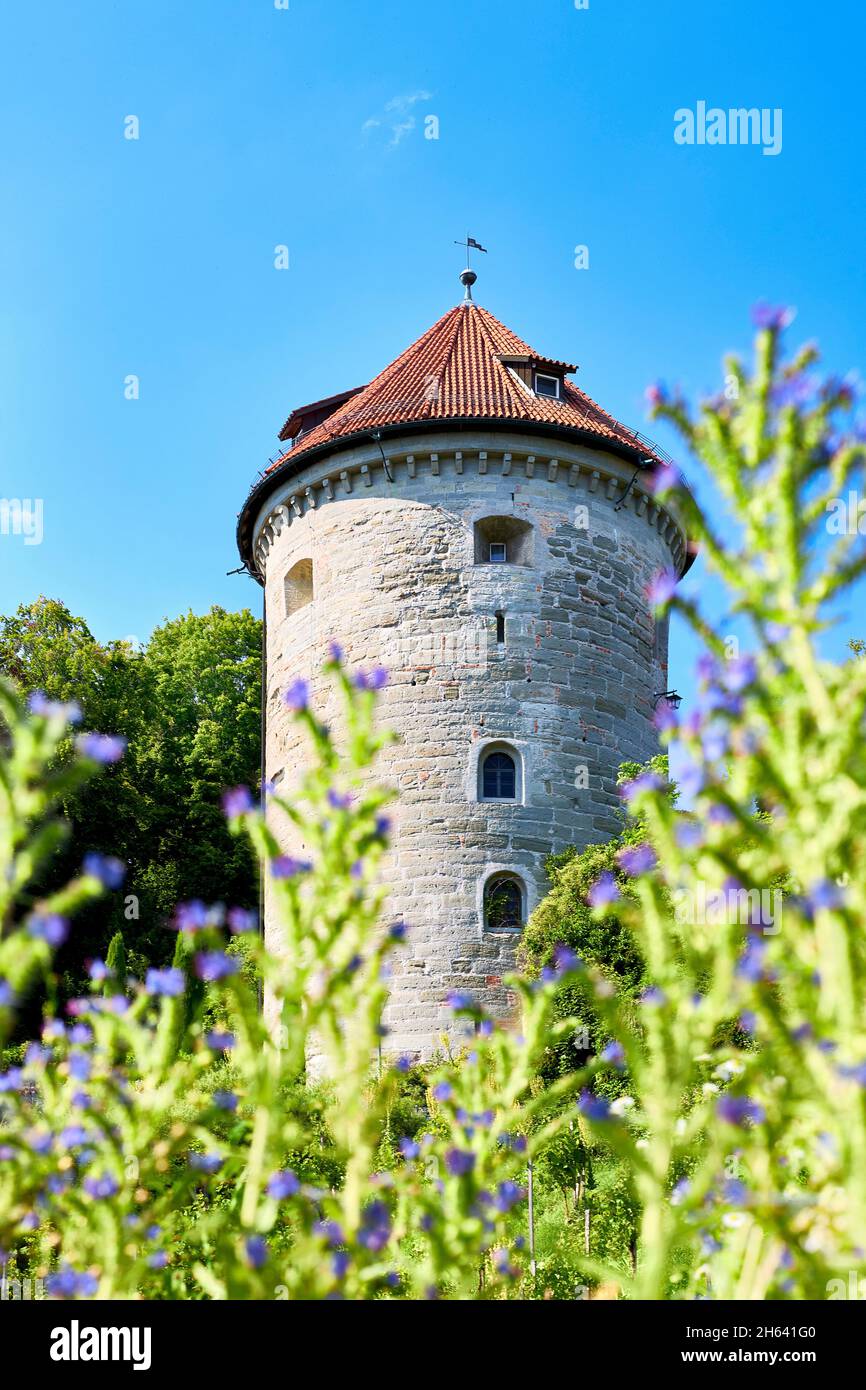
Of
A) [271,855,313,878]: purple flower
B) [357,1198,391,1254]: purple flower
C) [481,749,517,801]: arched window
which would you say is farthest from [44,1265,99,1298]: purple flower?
[481,749,517,801]: arched window

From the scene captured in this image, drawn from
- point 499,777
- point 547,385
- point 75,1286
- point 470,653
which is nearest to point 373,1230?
point 75,1286

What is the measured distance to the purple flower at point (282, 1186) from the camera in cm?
276

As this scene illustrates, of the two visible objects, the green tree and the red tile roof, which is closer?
the red tile roof

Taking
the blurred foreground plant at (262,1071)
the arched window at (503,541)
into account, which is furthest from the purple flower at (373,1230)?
the arched window at (503,541)

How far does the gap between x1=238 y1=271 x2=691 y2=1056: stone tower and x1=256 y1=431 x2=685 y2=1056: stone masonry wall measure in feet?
0.12

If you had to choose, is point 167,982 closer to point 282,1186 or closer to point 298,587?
point 282,1186

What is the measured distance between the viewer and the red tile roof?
23141 millimetres

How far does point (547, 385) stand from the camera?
1004 inches

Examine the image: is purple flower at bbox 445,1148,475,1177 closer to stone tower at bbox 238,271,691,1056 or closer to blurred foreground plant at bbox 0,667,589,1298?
blurred foreground plant at bbox 0,667,589,1298

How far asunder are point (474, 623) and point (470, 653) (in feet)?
1.78

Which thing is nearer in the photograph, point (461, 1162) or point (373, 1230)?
point (373, 1230)

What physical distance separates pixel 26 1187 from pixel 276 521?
915 inches

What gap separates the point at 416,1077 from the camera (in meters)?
19.5

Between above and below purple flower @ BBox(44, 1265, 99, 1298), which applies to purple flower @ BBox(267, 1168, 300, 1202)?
above
